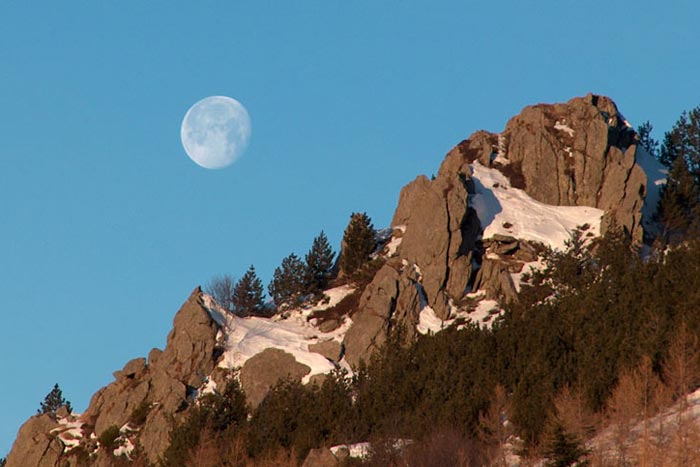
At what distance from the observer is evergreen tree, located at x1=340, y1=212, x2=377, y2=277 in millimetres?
103625

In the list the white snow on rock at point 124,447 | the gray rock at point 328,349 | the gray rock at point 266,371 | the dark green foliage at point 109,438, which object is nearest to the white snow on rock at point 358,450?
the gray rock at point 266,371

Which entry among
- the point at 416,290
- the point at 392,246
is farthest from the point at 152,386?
the point at 392,246

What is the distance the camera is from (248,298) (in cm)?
10469

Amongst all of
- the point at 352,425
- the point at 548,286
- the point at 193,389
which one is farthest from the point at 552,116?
the point at 352,425

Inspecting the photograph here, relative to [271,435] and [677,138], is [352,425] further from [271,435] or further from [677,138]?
[677,138]

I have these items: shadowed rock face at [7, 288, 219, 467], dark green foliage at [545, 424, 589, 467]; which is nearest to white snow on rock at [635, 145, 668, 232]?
shadowed rock face at [7, 288, 219, 467]

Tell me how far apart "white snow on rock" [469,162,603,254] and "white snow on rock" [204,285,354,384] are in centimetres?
1588

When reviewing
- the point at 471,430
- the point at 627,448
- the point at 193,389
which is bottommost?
the point at 627,448

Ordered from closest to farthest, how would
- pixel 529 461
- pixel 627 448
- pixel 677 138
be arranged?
1. pixel 627 448
2. pixel 529 461
3. pixel 677 138

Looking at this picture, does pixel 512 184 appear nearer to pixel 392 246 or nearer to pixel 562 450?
pixel 392 246

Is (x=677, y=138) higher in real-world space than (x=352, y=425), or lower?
higher

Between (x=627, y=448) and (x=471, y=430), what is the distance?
12.9 m

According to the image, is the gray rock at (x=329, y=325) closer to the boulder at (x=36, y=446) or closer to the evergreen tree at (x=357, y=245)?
the evergreen tree at (x=357, y=245)

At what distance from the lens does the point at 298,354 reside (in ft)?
290
